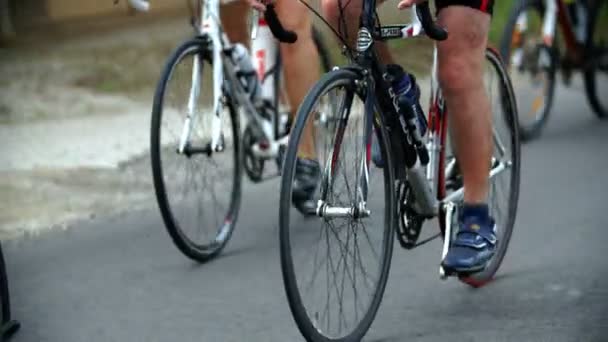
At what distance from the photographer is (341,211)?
15.4 feet

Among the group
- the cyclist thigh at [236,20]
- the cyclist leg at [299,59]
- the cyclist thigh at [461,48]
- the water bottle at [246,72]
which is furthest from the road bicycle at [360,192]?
the cyclist thigh at [236,20]

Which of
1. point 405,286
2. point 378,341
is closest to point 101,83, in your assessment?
point 405,286

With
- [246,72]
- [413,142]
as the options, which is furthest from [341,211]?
[246,72]

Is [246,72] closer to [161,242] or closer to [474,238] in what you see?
[161,242]

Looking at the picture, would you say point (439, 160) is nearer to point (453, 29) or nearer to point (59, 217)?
point (453, 29)

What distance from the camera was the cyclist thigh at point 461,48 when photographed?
501 cm

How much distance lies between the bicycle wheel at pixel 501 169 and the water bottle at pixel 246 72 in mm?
1171

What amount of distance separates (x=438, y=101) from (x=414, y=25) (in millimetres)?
551

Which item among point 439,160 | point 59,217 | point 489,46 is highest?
point 489,46

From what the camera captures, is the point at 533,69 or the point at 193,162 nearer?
the point at 193,162

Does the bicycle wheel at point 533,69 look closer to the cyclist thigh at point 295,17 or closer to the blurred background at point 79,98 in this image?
the blurred background at point 79,98

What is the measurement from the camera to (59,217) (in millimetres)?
7266

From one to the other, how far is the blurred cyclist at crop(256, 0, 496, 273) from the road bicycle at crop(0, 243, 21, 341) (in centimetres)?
130

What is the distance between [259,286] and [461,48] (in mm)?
1440
